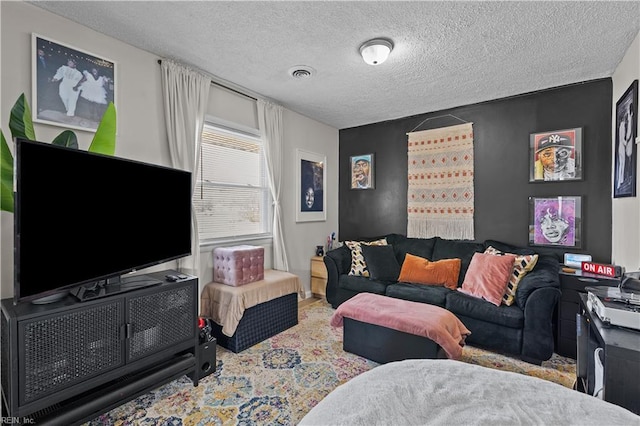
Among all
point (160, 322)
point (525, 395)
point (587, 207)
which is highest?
point (587, 207)

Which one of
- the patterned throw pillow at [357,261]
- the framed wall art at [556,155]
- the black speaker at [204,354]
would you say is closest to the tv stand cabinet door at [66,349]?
the black speaker at [204,354]

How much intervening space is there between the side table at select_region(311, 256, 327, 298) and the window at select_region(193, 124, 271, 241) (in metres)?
0.93

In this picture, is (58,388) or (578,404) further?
(58,388)

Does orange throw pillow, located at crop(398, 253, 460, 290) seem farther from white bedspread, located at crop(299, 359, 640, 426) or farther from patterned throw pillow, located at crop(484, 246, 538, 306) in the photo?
white bedspread, located at crop(299, 359, 640, 426)

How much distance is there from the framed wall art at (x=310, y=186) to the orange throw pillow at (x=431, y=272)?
155 centimetres

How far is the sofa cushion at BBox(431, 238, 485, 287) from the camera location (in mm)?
3430

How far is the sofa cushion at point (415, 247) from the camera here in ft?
12.5

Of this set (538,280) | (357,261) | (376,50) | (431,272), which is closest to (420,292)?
(431,272)

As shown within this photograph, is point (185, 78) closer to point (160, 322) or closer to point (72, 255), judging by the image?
point (72, 255)

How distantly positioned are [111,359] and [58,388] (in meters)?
0.26

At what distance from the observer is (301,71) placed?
113 inches

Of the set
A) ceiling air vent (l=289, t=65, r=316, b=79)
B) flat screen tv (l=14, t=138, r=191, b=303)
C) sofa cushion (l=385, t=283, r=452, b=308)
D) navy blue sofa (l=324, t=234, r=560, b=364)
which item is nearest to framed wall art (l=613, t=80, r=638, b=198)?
navy blue sofa (l=324, t=234, r=560, b=364)

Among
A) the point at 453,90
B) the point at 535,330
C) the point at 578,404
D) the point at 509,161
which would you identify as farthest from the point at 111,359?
the point at 509,161

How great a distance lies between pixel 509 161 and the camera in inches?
139
